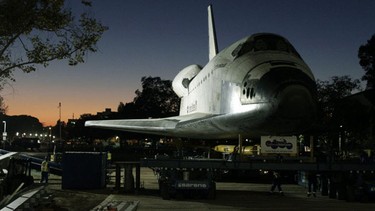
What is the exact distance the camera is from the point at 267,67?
41.2ft

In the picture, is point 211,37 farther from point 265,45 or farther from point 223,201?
point 223,201

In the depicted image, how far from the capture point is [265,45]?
14289mm

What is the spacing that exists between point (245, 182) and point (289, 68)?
348 inches

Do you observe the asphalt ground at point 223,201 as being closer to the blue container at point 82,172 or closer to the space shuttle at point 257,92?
the blue container at point 82,172

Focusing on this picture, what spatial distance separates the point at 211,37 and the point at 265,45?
50.9 ft

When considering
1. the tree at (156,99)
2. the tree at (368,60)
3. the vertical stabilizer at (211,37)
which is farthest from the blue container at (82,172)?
the tree at (156,99)

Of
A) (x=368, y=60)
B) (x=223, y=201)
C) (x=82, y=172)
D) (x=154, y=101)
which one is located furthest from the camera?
(x=154, y=101)

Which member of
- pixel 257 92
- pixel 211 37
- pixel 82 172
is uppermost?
pixel 211 37

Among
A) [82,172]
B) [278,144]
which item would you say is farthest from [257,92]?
[82,172]

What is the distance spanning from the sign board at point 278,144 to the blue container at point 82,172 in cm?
684

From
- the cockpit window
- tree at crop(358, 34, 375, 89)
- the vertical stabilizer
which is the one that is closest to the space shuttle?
the cockpit window

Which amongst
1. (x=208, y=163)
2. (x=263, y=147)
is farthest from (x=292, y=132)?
(x=208, y=163)

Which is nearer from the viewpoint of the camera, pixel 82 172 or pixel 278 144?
pixel 278 144

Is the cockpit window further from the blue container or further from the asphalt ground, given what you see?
the blue container
